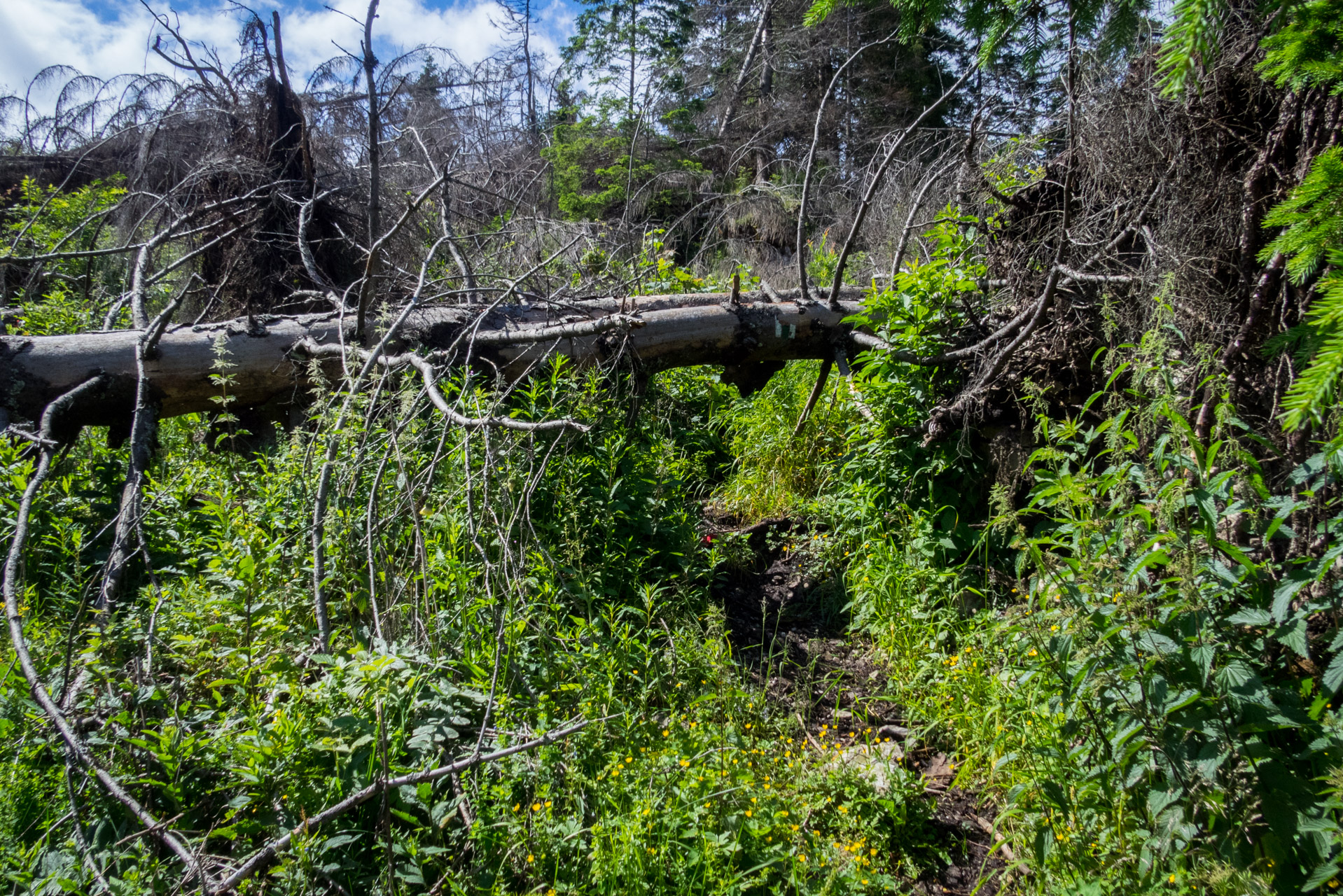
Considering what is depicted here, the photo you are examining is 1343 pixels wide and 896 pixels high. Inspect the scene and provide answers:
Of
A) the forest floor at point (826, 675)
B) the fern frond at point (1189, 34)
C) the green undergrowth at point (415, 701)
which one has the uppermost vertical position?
the fern frond at point (1189, 34)

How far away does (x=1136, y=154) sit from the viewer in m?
3.11

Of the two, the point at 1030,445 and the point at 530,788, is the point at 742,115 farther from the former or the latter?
the point at 530,788

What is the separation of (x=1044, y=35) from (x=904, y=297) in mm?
1803

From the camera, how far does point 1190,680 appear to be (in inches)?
70.3

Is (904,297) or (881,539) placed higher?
(904,297)

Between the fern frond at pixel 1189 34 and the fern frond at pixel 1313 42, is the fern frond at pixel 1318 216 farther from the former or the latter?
the fern frond at pixel 1189 34

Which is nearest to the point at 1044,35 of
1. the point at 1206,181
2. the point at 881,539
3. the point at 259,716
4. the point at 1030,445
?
the point at 1206,181

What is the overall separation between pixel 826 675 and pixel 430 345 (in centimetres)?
293

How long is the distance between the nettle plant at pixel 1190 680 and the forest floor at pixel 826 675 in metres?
0.30

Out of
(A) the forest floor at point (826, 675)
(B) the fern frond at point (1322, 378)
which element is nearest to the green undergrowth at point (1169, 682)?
(A) the forest floor at point (826, 675)

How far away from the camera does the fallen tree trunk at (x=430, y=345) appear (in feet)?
11.1

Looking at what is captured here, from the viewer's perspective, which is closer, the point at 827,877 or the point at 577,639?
the point at 827,877

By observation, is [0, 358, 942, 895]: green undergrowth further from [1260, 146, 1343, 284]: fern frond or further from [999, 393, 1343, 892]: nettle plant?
[1260, 146, 1343, 284]: fern frond

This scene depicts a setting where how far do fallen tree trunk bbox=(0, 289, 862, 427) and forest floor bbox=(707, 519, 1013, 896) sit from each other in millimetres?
1268
